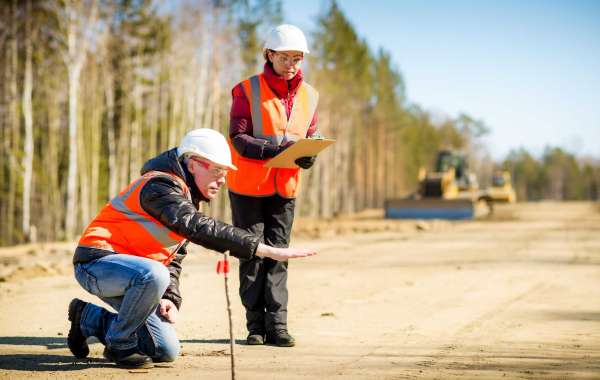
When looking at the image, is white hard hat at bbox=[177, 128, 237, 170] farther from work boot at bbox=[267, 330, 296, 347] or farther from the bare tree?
the bare tree

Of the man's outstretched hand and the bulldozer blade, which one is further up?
the man's outstretched hand

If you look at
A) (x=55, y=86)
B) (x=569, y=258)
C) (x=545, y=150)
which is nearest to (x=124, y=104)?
(x=55, y=86)

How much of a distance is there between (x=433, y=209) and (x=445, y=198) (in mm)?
A: 1757

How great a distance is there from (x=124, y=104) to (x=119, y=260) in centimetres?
3529

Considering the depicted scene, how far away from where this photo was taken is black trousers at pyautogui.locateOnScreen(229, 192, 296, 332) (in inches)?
237

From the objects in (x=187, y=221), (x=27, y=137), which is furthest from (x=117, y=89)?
(x=187, y=221)

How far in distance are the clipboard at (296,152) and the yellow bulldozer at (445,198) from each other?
27.2 metres

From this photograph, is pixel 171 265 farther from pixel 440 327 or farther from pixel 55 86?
pixel 55 86

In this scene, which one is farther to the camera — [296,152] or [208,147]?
[296,152]

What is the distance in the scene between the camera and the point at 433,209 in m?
32.9

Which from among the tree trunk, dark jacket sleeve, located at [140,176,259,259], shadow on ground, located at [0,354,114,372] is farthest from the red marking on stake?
the tree trunk

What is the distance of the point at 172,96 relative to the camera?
44.5m

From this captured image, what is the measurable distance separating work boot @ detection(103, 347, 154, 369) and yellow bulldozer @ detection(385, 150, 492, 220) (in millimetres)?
28208

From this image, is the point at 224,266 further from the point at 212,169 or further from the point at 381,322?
the point at 381,322
